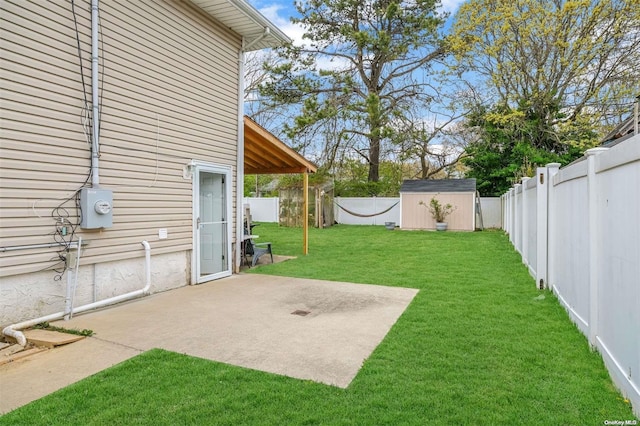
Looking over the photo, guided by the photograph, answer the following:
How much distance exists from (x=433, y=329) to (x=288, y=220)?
44.3ft

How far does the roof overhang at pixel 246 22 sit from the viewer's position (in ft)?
19.2

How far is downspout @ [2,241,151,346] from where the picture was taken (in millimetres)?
3471

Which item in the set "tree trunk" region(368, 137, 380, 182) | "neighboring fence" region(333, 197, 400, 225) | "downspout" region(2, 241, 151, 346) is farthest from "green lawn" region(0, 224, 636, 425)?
"tree trunk" region(368, 137, 380, 182)

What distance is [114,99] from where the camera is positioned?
4664 millimetres

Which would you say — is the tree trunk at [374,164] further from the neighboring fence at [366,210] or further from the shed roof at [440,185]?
the shed roof at [440,185]

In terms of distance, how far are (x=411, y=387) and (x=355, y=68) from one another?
656 inches

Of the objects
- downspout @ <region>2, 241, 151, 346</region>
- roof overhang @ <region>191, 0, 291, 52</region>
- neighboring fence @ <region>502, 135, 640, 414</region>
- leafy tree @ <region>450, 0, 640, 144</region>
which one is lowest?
downspout @ <region>2, 241, 151, 346</region>

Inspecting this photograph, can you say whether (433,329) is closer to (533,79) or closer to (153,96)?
(153,96)

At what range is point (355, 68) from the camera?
57.0 ft

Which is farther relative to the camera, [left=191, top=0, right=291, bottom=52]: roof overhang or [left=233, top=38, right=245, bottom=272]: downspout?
[left=233, top=38, right=245, bottom=272]: downspout

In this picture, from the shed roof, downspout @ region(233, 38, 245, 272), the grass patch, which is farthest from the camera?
the shed roof

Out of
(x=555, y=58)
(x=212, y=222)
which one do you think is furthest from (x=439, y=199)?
(x=212, y=222)

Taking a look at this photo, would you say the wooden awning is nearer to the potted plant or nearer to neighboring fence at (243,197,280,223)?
the potted plant

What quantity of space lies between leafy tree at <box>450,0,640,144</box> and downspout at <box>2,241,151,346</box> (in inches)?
570
